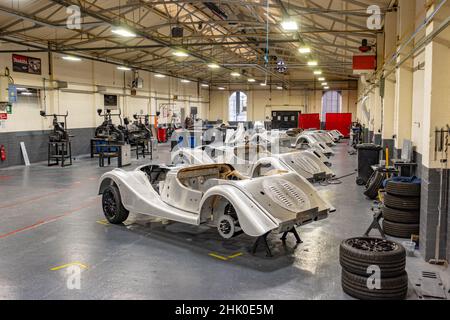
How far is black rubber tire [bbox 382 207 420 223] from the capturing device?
5.86 m

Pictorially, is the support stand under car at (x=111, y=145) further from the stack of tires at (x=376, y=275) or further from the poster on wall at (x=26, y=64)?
the stack of tires at (x=376, y=275)

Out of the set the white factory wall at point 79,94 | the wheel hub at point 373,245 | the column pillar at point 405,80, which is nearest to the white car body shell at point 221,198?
the wheel hub at point 373,245

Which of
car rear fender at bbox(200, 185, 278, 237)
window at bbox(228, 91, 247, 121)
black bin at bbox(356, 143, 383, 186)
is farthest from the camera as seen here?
window at bbox(228, 91, 247, 121)

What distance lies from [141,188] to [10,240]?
6.47 ft

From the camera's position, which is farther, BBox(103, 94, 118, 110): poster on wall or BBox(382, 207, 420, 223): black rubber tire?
BBox(103, 94, 118, 110): poster on wall

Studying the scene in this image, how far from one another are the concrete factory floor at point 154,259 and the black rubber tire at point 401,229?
0.47 meters

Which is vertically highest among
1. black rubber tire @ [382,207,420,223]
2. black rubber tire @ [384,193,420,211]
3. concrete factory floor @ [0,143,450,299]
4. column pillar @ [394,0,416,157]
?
column pillar @ [394,0,416,157]

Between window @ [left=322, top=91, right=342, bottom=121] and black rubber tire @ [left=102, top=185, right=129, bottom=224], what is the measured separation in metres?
31.0

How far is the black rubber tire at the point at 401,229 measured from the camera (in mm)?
5902

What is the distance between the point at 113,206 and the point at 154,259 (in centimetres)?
185

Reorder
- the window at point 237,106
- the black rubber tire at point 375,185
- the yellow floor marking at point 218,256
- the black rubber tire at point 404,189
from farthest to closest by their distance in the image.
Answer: the window at point 237,106 → the black rubber tire at point 375,185 → the black rubber tire at point 404,189 → the yellow floor marking at point 218,256

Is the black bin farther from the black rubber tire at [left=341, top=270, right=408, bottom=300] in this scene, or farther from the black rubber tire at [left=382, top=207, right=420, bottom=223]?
the black rubber tire at [left=341, top=270, right=408, bottom=300]

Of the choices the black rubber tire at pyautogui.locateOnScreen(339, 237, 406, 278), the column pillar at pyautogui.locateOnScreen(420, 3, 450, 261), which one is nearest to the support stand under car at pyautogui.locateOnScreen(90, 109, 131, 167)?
the column pillar at pyautogui.locateOnScreen(420, 3, 450, 261)
